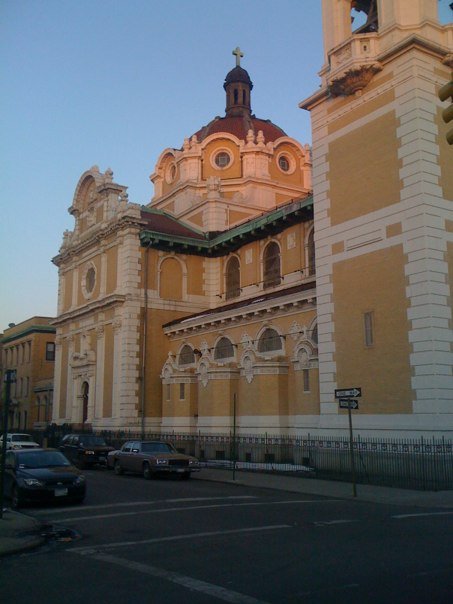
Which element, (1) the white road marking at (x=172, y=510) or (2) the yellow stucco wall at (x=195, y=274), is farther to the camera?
(2) the yellow stucco wall at (x=195, y=274)

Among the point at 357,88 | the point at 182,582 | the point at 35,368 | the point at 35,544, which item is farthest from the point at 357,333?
the point at 35,368

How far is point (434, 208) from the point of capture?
71.6 ft

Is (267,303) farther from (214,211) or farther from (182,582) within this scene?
(182,582)

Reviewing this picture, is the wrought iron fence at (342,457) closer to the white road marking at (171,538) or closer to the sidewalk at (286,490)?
the sidewalk at (286,490)

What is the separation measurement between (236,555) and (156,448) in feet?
51.4

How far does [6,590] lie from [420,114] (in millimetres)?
19774

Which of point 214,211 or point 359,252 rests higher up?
point 214,211

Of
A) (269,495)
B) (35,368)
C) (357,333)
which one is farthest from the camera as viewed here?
(35,368)

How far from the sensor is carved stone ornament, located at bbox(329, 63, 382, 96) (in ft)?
78.8

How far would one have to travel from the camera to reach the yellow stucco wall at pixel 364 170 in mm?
23094

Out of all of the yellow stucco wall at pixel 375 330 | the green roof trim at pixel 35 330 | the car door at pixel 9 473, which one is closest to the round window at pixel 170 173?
the green roof trim at pixel 35 330

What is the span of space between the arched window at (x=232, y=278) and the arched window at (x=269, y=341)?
9277 mm

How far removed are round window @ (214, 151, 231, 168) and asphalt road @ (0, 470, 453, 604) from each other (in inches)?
1484

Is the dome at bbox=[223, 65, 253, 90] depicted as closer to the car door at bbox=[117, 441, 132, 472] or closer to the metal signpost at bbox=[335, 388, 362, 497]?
the car door at bbox=[117, 441, 132, 472]
